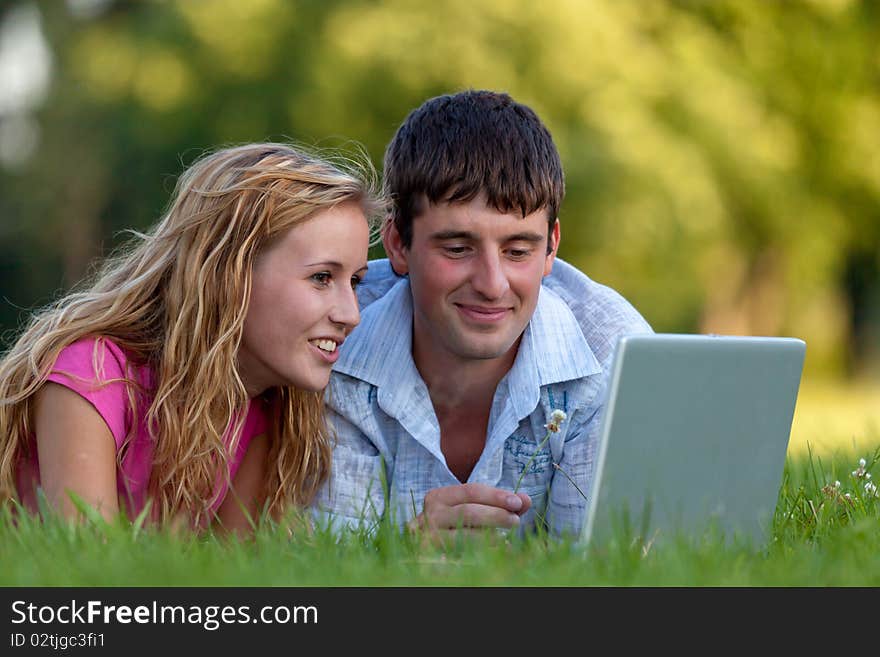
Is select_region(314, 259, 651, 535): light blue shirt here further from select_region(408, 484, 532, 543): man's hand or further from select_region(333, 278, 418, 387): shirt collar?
select_region(408, 484, 532, 543): man's hand

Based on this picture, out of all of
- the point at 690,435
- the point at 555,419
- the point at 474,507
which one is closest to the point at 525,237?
the point at 555,419

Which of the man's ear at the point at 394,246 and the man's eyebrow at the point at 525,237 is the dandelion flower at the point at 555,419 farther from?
the man's ear at the point at 394,246

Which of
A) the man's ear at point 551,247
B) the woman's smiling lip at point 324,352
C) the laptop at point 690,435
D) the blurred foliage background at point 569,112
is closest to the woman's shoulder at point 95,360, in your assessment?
the woman's smiling lip at point 324,352

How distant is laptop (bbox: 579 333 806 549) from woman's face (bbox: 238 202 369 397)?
1.12 m

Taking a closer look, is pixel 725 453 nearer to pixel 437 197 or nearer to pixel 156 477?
pixel 437 197

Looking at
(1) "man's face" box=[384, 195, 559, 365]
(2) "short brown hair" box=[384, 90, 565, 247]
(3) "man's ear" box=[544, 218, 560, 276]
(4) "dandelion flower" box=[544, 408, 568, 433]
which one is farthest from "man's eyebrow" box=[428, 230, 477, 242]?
(4) "dandelion flower" box=[544, 408, 568, 433]

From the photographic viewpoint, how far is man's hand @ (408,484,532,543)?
3.06 meters

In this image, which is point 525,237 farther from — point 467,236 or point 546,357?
point 546,357

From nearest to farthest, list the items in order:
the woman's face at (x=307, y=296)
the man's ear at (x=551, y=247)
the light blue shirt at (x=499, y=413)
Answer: the woman's face at (x=307, y=296) < the light blue shirt at (x=499, y=413) < the man's ear at (x=551, y=247)

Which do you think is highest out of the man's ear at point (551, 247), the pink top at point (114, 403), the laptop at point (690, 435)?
the man's ear at point (551, 247)

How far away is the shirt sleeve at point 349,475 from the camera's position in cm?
358

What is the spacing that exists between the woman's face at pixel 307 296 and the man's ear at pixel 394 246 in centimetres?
34

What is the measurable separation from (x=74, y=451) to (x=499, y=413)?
1.38 meters

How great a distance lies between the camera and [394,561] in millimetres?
2447
